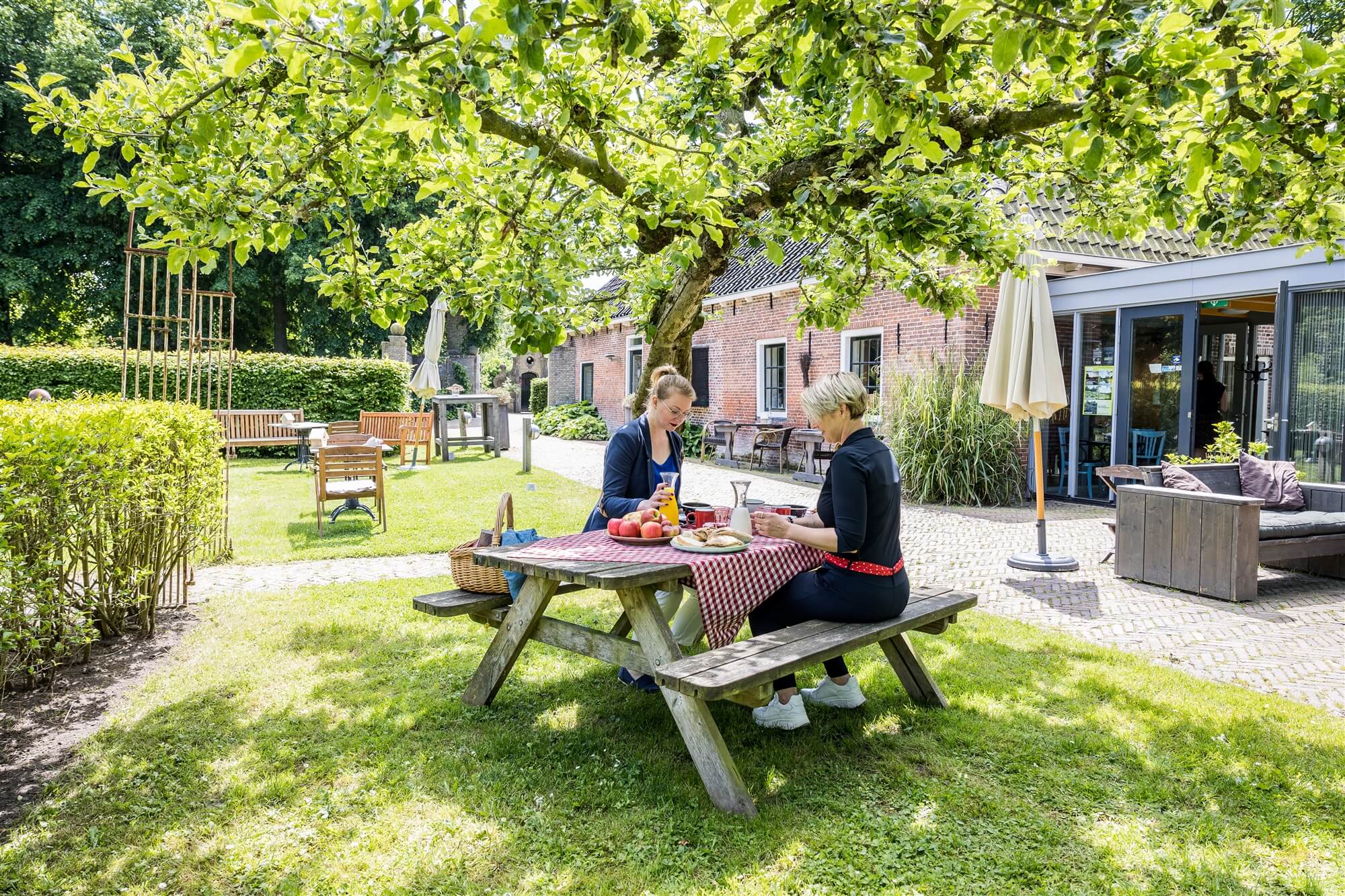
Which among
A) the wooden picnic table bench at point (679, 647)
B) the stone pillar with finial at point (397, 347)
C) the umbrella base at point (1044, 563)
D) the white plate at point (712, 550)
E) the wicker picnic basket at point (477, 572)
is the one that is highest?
the stone pillar with finial at point (397, 347)

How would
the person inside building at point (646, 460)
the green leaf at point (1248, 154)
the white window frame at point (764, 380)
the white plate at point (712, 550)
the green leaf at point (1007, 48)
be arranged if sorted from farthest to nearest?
the white window frame at point (764, 380)
the person inside building at point (646, 460)
the white plate at point (712, 550)
the green leaf at point (1248, 154)
the green leaf at point (1007, 48)

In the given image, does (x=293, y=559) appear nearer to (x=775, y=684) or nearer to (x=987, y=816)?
(x=775, y=684)

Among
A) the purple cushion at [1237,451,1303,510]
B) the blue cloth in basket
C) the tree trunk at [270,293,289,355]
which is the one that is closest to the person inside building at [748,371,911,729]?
the blue cloth in basket

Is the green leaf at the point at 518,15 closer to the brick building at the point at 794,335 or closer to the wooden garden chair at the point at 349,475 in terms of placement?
the brick building at the point at 794,335

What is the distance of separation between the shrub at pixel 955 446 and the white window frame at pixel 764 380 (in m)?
4.58

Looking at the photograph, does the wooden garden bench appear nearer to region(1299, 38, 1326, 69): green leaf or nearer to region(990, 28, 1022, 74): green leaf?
region(990, 28, 1022, 74): green leaf

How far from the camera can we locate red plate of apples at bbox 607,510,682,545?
3543 millimetres

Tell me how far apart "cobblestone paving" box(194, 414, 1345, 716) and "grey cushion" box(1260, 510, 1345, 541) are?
0.44 meters

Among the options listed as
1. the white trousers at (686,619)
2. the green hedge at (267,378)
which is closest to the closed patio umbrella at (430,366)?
the green hedge at (267,378)

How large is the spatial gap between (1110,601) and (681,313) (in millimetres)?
3729

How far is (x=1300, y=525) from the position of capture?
606 cm

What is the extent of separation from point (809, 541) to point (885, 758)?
955mm

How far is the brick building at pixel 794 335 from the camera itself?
1096 cm

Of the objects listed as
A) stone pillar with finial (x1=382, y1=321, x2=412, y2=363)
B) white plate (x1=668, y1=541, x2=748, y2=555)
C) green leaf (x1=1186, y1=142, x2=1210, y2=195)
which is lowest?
white plate (x1=668, y1=541, x2=748, y2=555)
